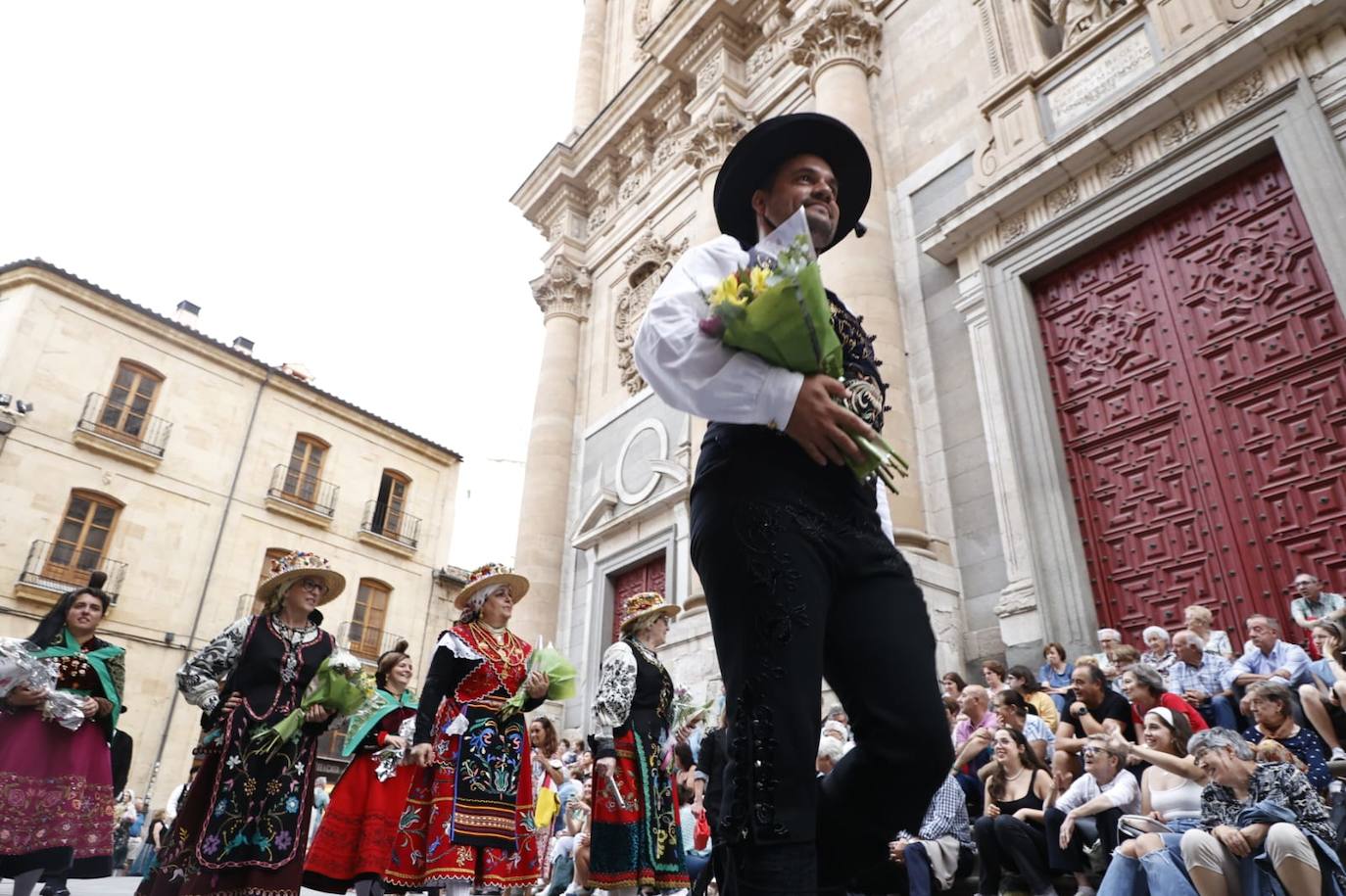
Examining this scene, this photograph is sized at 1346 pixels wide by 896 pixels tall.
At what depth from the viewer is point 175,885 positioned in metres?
4.44

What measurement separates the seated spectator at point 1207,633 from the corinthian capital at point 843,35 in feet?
30.9

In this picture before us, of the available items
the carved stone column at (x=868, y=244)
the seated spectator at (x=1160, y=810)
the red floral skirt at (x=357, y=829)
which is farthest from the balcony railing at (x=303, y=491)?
the seated spectator at (x=1160, y=810)

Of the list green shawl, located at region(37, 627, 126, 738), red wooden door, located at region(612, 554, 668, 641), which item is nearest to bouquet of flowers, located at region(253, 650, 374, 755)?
green shawl, located at region(37, 627, 126, 738)

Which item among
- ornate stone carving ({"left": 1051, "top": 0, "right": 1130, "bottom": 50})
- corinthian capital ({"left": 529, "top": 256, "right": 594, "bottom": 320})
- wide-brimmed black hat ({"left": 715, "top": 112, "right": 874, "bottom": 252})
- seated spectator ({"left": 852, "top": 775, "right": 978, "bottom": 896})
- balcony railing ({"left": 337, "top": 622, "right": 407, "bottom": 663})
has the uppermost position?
corinthian capital ({"left": 529, "top": 256, "right": 594, "bottom": 320})

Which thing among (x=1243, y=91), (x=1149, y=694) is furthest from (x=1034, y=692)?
(x=1243, y=91)

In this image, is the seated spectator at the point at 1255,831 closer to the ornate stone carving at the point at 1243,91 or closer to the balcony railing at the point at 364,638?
the ornate stone carving at the point at 1243,91

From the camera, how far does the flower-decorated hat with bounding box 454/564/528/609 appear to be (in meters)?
5.35

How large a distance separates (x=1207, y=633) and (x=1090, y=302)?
12.9 ft

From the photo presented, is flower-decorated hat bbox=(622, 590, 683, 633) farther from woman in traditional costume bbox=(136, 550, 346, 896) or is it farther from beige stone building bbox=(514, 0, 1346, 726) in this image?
beige stone building bbox=(514, 0, 1346, 726)

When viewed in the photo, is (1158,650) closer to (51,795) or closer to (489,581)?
(489,581)

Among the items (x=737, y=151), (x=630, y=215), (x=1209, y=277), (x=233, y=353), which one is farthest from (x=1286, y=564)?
(x=233, y=353)

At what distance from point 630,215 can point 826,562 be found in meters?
17.1

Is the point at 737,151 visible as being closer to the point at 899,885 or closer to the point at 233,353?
the point at 899,885

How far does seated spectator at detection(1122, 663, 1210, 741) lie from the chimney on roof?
2700cm
